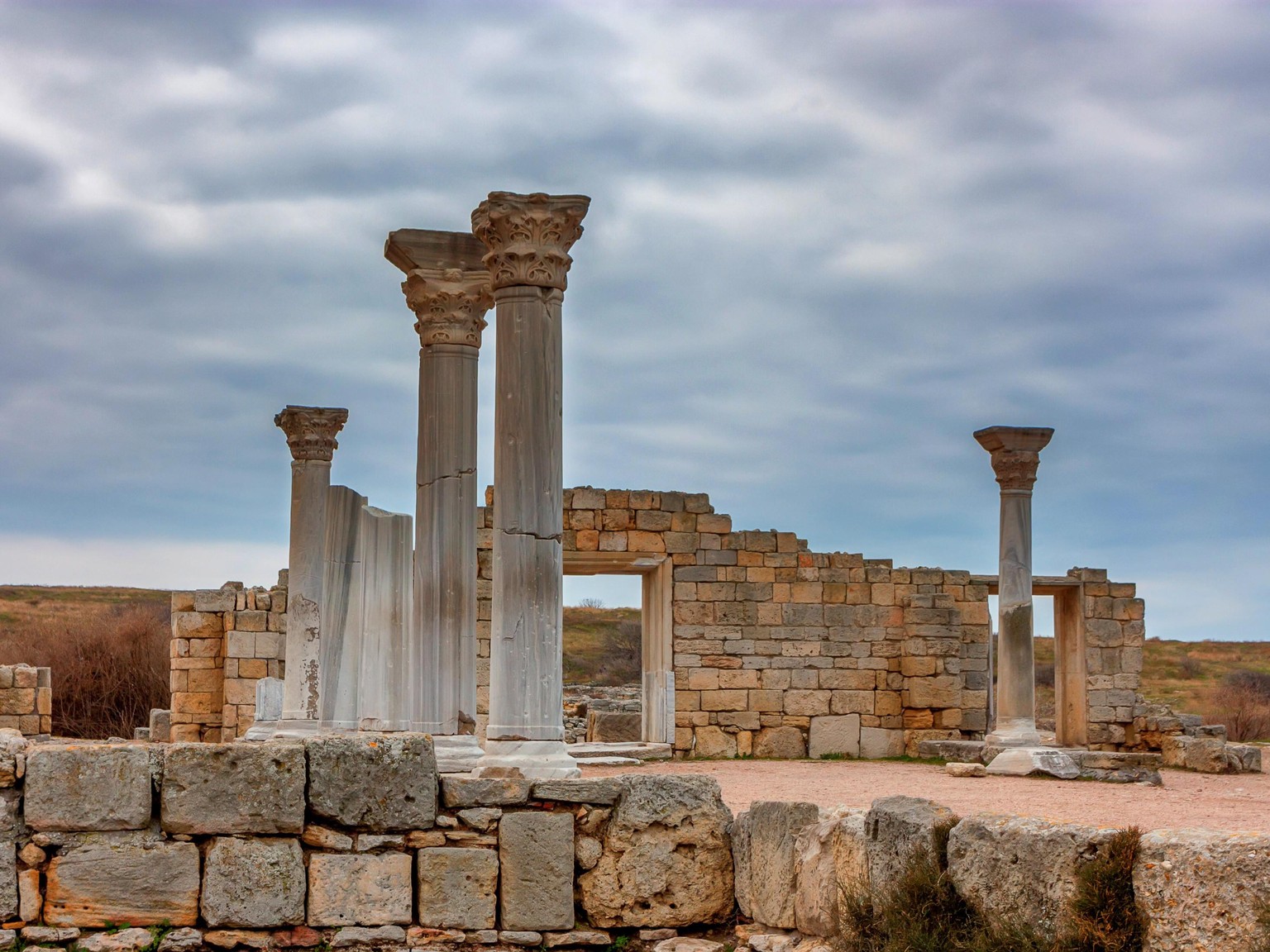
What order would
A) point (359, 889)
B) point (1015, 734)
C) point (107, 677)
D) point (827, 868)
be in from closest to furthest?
point (827, 868) → point (359, 889) → point (1015, 734) → point (107, 677)

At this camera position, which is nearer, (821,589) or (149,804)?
(149,804)

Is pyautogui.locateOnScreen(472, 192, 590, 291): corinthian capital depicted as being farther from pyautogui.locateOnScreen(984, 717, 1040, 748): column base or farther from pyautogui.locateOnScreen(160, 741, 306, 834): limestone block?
pyautogui.locateOnScreen(984, 717, 1040, 748): column base

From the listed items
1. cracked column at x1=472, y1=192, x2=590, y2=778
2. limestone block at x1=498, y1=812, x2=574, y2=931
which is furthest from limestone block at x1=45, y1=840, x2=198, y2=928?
cracked column at x1=472, y1=192, x2=590, y2=778

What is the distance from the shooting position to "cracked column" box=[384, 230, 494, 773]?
12062mm

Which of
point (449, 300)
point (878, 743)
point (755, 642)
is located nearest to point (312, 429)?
point (449, 300)

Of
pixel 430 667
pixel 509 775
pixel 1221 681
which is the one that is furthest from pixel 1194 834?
pixel 1221 681

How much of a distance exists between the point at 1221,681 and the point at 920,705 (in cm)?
2490

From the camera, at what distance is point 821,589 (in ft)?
69.7

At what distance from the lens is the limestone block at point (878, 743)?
21094 mm

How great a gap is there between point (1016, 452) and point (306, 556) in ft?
30.1

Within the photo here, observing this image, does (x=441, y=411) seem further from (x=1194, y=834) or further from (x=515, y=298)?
(x=1194, y=834)

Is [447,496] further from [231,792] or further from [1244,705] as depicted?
[1244,705]

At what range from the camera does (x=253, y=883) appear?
7609mm

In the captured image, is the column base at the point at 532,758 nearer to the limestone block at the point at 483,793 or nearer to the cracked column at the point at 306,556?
the limestone block at the point at 483,793
